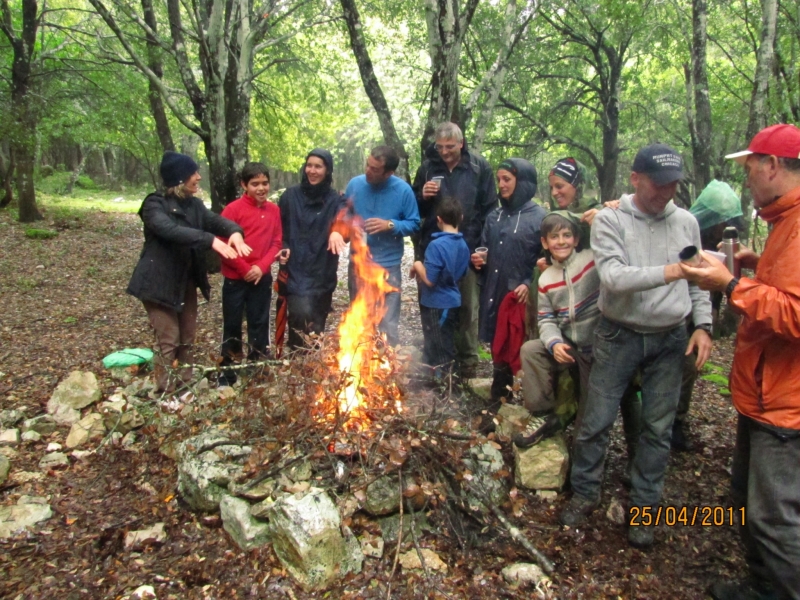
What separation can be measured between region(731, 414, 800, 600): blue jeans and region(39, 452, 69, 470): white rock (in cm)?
455

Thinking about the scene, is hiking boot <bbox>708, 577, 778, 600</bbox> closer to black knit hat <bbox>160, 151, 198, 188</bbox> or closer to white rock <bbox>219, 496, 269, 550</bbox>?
white rock <bbox>219, 496, 269, 550</bbox>

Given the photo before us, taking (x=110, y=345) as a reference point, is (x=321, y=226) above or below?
above

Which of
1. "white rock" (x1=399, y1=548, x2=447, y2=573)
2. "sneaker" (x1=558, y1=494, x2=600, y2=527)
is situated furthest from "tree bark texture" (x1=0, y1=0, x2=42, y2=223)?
"sneaker" (x1=558, y1=494, x2=600, y2=527)

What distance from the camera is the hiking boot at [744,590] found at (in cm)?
285

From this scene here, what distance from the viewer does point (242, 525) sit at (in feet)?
10.5

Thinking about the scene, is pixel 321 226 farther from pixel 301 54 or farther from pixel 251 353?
pixel 301 54

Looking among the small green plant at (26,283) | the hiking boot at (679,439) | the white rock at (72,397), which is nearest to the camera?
the hiking boot at (679,439)

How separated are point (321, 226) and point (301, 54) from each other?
1034 centimetres

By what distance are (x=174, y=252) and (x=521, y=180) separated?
9.80 feet

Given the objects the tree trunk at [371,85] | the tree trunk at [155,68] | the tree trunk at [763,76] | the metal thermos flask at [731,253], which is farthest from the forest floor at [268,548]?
the tree trunk at [155,68]

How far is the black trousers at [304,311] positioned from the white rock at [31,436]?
85.0 inches

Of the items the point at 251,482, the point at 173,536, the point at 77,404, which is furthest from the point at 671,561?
the point at 77,404

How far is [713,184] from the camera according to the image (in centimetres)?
475

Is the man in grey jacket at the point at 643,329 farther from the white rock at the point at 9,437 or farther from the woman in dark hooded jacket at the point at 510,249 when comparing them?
the white rock at the point at 9,437
